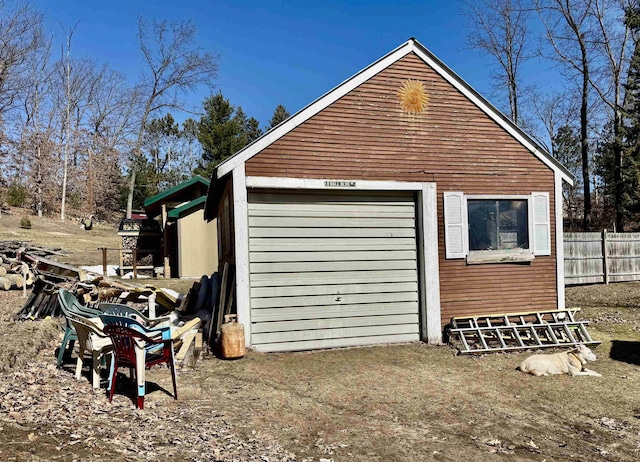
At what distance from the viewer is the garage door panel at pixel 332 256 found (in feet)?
27.2

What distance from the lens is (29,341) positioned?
24.8 ft

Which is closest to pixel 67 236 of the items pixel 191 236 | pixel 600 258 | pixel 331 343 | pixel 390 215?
pixel 191 236

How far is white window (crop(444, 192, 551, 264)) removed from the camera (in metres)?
9.05

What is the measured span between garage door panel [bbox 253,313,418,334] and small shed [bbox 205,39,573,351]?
2 cm

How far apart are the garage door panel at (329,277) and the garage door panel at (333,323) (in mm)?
681

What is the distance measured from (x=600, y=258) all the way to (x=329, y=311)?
13.2m

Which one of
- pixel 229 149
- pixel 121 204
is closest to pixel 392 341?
pixel 229 149

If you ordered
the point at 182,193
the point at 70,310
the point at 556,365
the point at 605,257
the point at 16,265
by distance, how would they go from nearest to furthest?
the point at 70,310 → the point at 556,365 → the point at 16,265 → the point at 605,257 → the point at 182,193

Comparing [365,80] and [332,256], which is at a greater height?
[365,80]

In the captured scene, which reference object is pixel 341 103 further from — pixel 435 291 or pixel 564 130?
pixel 564 130

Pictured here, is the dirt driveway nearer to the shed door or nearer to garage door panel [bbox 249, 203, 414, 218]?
the shed door

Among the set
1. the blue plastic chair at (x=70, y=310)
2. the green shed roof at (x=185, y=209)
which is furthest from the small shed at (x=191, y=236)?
the blue plastic chair at (x=70, y=310)

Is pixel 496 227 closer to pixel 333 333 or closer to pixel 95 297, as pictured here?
pixel 333 333

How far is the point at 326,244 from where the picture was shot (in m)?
8.68
